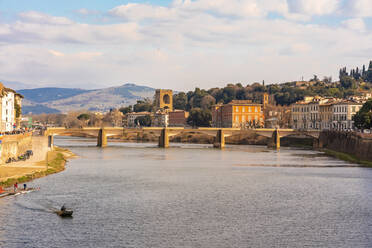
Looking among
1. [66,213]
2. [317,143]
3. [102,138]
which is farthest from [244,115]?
[66,213]

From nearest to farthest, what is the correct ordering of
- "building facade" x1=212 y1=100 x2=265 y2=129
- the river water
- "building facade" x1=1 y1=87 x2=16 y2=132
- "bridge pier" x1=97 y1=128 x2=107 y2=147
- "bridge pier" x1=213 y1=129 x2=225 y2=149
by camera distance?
the river water
"building facade" x1=1 y1=87 x2=16 y2=132
"bridge pier" x1=97 y1=128 x2=107 y2=147
"bridge pier" x1=213 y1=129 x2=225 y2=149
"building facade" x1=212 y1=100 x2=265 y2=129

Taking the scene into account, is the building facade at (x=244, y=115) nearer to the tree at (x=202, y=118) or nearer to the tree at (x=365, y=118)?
the tree at (x=202, y=118)

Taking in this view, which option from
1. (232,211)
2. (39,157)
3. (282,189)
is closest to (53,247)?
(232,211)

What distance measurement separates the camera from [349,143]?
95.0 m

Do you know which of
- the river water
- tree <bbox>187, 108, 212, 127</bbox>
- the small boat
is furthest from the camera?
tree <bbox>187, 108, 212, 127</bbox>

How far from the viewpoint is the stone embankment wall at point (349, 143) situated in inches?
3236

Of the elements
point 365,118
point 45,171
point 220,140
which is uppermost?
point 365,118

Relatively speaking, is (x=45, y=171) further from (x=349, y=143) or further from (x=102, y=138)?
(x=102, y=138)

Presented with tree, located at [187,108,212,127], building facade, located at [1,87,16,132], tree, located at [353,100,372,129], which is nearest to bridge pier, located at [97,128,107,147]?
building facade, located at [1,87,16,132]

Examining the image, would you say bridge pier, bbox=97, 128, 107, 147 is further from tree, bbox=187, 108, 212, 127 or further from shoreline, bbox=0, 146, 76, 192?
tree, bbox=187, 108, 212, 127

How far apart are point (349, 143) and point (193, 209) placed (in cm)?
6013

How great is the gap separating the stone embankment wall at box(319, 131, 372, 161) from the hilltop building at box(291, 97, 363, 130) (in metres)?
9.13

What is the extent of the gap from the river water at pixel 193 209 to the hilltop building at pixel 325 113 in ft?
205

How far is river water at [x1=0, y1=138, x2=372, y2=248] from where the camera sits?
3275cm
